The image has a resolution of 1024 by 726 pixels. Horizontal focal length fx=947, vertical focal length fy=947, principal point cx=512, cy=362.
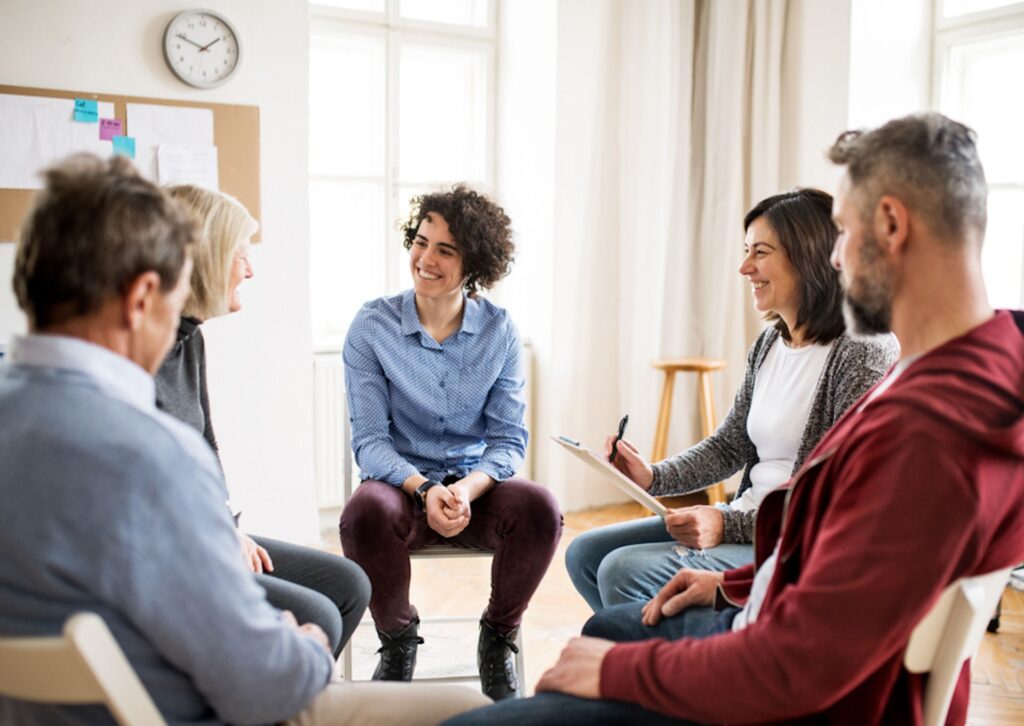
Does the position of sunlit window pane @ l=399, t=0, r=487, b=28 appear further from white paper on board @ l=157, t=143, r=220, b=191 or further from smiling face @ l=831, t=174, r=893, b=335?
smiling face @ l=831, t=174, r=893, b=335

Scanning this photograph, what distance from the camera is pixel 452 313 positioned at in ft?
8.73

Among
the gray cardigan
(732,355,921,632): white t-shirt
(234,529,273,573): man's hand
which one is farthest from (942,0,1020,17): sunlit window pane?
(234,529,273,573): man's hand

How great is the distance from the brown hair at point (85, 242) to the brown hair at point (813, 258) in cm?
141

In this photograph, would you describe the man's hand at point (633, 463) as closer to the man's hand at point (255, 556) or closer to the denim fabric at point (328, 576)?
the denim fabric at point (328, 576)

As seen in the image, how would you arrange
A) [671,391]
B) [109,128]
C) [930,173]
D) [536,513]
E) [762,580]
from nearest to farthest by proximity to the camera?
[930,173]
[762,580]
[536,513]
[109,128]
[671,391]

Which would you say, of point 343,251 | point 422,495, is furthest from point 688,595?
point 343,251

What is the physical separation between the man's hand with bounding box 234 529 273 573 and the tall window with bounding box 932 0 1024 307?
11.9 feet

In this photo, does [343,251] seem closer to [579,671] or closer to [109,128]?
[109,128]

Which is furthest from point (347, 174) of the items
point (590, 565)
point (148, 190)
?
point (148, 190)

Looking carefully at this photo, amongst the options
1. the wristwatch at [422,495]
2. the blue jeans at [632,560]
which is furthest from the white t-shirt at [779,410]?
the wristwatch at [422,495]

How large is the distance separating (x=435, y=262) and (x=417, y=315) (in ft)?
0.51

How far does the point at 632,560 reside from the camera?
2.04 metres

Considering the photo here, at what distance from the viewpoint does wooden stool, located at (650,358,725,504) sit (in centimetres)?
425

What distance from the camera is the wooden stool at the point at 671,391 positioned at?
4.25 meters
